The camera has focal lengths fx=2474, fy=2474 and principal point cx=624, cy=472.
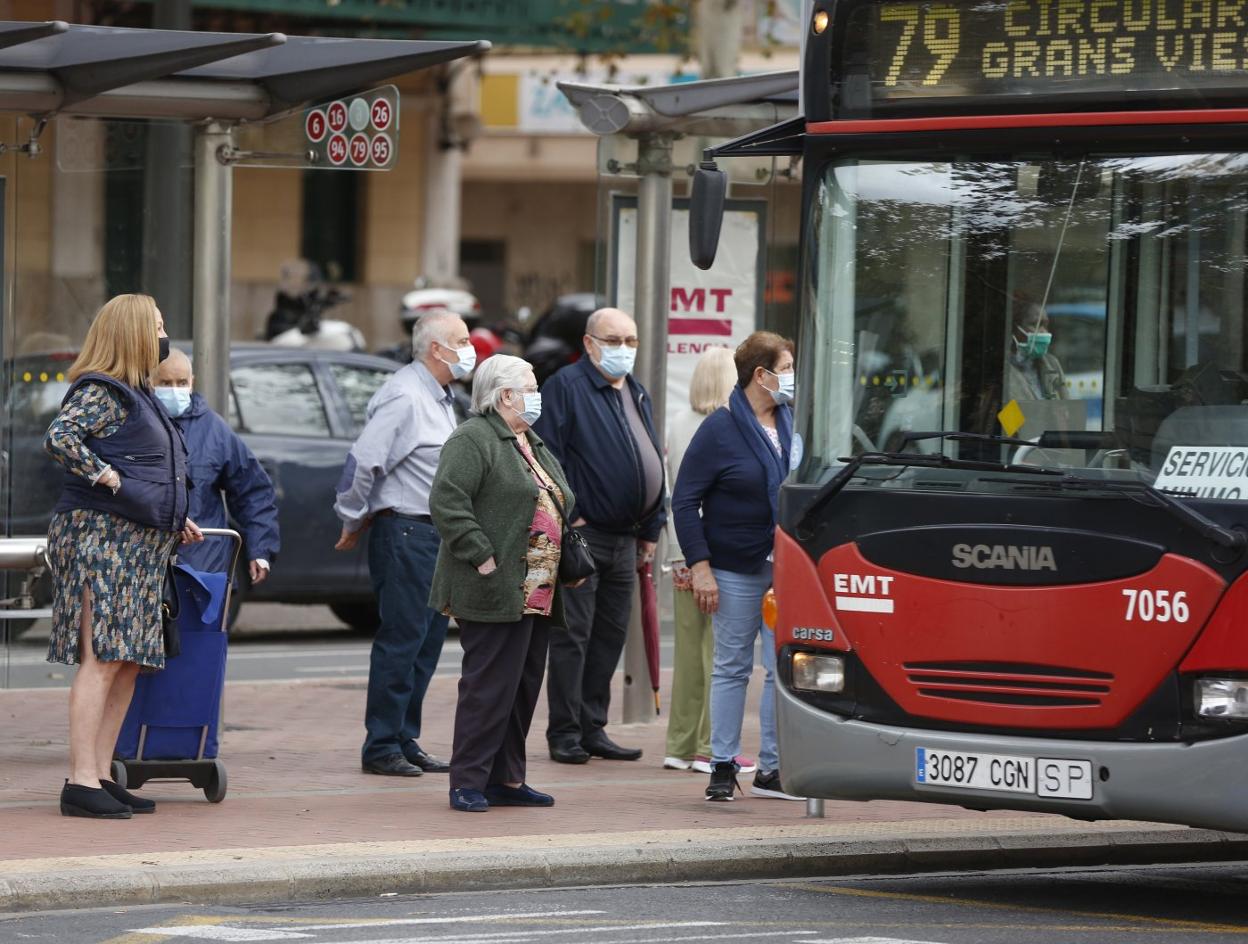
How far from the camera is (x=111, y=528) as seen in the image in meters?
8.94

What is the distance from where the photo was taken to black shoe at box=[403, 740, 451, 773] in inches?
414

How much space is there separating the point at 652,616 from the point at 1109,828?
112 inches

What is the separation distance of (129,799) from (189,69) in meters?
3.06

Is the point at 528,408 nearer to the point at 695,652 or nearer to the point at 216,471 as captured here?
the point at 216,471

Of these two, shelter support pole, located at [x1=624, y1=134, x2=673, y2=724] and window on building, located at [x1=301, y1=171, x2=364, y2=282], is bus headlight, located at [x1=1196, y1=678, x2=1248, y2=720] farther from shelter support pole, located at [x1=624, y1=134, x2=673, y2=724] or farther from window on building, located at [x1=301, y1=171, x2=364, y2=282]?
window on building, located at [x1=301, y1=171, x2=364, y2=282]

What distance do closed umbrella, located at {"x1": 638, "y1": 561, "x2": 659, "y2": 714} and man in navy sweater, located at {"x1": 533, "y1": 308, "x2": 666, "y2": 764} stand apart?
324 mm

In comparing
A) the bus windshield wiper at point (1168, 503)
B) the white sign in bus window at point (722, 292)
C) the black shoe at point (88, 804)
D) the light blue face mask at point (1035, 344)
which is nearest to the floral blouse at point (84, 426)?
the black shoe at point (88, 804)

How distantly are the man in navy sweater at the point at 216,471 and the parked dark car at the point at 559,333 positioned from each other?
1434 cm

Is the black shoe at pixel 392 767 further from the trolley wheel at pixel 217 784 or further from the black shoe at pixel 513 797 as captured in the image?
the trolley wheel at pixel 217 784

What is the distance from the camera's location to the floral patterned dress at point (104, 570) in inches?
348

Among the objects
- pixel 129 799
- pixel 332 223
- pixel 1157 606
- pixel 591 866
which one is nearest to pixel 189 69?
pixel 129 799

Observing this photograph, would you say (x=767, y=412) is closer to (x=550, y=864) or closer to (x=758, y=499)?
(x=758, y=499)

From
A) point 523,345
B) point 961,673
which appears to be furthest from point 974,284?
point 523,345

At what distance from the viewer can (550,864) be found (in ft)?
27.2
